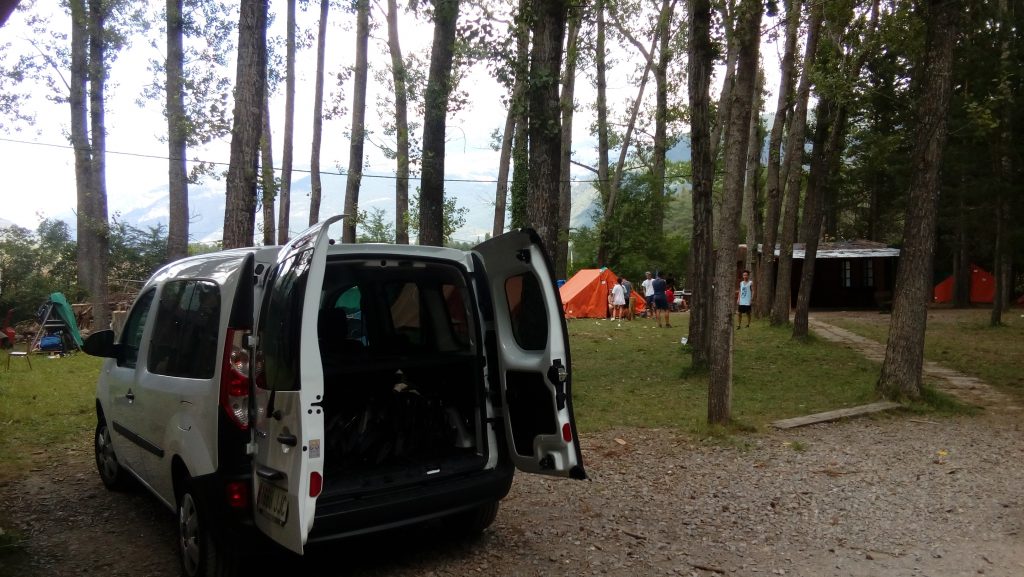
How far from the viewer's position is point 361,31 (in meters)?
23.0

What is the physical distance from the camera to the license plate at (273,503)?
3512mm

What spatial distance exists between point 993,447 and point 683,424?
3080 mm

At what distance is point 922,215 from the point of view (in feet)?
30.6

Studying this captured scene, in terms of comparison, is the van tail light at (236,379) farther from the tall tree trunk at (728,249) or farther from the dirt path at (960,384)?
the dirt path at (960,384)

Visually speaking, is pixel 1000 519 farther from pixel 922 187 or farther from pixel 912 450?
pixel 922 187

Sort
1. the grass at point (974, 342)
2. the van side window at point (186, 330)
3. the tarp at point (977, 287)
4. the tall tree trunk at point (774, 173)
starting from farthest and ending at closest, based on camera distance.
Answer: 1. the tarp at point (977, 287)
2. the tall tree trunk at point (774, 173)
3. the grass at point (974, 342)
4. the van side window at point (186, 330)

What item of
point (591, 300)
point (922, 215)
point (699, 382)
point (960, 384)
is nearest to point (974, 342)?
point (960, 384)

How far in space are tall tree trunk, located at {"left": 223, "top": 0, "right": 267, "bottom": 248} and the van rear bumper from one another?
7.21 meters

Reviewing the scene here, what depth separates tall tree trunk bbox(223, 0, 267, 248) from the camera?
10266 mm

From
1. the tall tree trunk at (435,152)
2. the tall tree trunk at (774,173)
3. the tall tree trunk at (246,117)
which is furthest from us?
the tall tree trunk at (774,173)

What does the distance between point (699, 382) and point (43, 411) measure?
9.13 meters

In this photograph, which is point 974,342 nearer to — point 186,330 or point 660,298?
point 660,298

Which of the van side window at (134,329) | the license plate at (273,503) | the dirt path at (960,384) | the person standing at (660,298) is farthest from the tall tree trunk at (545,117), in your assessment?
the person standing at (660,298)

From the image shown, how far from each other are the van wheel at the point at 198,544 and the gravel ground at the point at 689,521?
1.21ft
